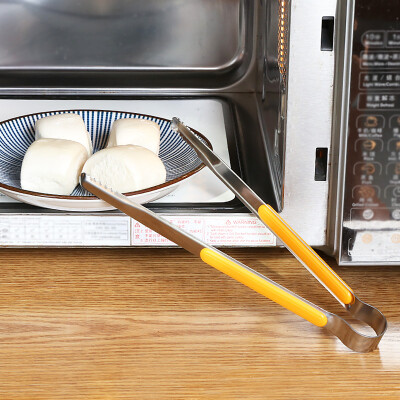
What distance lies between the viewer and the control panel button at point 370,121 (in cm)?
66

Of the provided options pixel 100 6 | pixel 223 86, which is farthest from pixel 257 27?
pixel 100 6

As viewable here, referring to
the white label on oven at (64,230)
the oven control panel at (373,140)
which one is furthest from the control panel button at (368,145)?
the white label on oven at (64,230)

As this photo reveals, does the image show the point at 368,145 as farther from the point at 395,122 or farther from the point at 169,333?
the point at 169,333

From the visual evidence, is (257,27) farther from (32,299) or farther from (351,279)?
(32,299)

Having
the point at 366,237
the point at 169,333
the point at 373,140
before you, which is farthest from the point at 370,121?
the point at 169,333

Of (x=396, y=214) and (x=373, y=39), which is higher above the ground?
(x=373, y=39)

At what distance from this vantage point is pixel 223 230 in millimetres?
715

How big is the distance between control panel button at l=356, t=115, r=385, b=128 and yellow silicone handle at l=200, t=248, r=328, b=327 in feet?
0.68

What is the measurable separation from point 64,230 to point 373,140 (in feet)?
1.22

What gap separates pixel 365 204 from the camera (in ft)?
2.24

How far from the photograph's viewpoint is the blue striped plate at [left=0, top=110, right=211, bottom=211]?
0.70 metres

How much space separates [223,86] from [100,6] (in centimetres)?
25

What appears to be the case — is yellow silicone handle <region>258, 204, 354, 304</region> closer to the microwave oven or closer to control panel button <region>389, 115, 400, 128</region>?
the microwave oven

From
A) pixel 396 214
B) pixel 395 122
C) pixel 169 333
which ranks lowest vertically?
pixel 169 333
